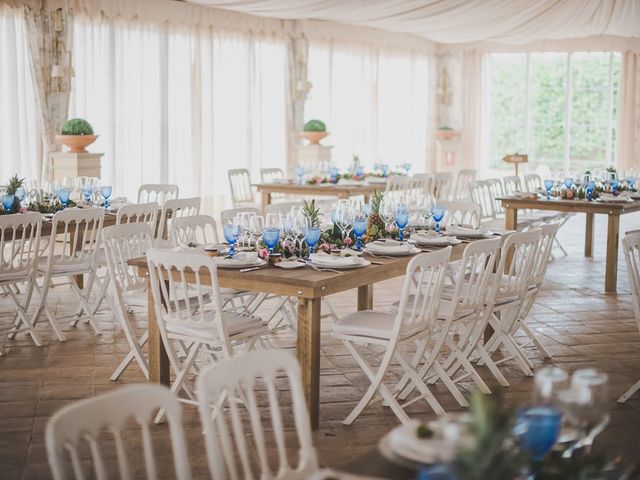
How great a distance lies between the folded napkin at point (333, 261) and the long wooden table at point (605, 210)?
155 inches

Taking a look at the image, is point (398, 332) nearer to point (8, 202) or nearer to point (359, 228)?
point (359, 228)

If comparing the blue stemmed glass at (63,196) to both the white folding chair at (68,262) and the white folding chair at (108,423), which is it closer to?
the white folding chair at (68,262)

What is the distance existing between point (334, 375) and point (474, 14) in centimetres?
782

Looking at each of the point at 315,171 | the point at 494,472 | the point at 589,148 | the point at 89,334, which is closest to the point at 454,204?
the point at 89,334

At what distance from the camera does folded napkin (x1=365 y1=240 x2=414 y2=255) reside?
4.93m

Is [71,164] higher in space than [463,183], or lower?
higher

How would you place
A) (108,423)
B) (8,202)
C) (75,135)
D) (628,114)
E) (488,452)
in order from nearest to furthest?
(488,452) < (108,423) < (8,202) < (75,135) < (628,114)

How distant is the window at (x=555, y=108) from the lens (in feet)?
52.5

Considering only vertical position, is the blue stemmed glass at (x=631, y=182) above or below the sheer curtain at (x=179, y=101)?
below

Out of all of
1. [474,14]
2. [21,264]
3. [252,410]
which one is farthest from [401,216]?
[474,14]

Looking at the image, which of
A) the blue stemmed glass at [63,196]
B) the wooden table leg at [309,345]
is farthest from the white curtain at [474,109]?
the wooden table leg at [309,345]

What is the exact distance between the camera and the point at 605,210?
26.0ft

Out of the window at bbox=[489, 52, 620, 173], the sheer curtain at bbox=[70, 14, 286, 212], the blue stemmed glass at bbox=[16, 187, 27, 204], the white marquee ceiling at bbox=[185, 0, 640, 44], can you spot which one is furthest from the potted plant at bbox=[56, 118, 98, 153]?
the window at bbox=[489, 52, 620, 173]

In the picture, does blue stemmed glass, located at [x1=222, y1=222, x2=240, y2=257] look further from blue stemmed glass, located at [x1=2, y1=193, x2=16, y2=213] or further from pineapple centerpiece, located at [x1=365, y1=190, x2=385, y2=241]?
blue stemmed glass, located at [x1=2, y1=193, x2=16, y2=213]
